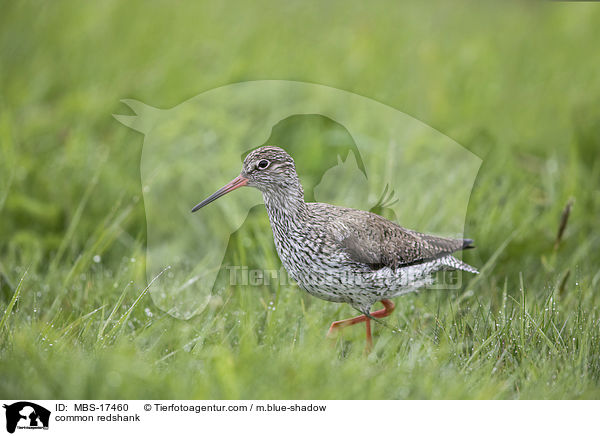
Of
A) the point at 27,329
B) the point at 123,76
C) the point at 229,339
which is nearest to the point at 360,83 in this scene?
the point at 123,76

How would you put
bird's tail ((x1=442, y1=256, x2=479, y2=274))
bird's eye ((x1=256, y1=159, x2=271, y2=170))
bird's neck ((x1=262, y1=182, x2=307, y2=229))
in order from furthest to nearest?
bird's tail ((x1=442, y1=256, x2=479, y2=274))
bird's neck ((x1=262, y1=182, x2=307, y2=229))
bird's eye ((x1=256, y1=159, x2=271, y2=170))

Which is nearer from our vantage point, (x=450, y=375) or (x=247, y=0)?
(x=450, y=375)

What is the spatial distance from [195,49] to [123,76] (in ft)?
5.08

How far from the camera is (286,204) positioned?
463cm

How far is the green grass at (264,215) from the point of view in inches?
169

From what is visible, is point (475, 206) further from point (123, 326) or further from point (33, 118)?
point (33, 118)

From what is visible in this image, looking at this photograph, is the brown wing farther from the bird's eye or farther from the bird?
the bird's eye
